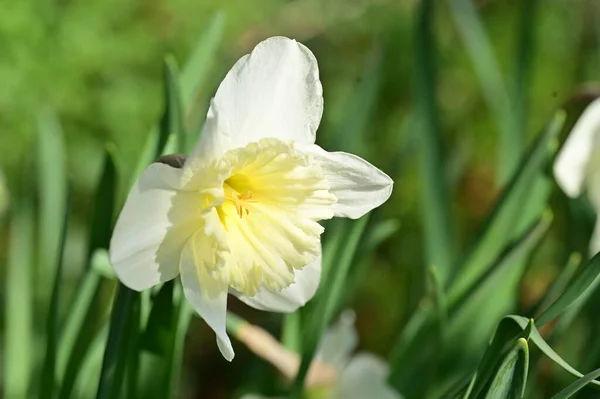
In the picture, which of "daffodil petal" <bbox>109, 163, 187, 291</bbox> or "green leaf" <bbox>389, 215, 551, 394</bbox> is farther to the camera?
"green leaf" <bbox>389, 215, 551, 394</bbox>

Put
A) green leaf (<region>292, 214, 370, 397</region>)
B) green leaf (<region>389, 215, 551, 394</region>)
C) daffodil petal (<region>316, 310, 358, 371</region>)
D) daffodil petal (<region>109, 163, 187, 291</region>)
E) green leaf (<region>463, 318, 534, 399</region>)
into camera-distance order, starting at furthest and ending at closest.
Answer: daffodil petal (<region>316, 310, 358, 371</region>) < green leaf (<region>389, 215, 551, 394</region>) < green leaf (<region>292, 214, 370, 397</region>) < green leaf (<region>463, 318, 534, 399</region>) < daffodil petal (<region>109, 163, 187, 291</region>)

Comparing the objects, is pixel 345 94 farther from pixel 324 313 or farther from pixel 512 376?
pixel 512 376

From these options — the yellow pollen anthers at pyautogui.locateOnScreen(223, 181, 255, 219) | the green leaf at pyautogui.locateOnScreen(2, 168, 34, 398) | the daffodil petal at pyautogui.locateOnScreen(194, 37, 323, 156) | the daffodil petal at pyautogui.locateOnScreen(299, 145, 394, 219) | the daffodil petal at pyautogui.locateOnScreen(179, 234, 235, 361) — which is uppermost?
the daffodil petal at pyautogui.locateOnScreen(194, 37, 323, 156)

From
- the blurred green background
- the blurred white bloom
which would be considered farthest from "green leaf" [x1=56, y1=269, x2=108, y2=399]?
the blurred green background

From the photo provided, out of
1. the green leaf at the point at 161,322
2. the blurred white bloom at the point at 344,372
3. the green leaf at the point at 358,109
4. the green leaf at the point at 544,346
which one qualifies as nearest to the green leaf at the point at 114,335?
the green leaf at the point at 161,322

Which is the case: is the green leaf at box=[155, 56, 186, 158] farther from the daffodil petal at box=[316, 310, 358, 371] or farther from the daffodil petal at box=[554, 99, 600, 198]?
the daffodil petal at box=[554, 99, 600, 198]

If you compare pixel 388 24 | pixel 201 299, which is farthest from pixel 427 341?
pixel 388 24

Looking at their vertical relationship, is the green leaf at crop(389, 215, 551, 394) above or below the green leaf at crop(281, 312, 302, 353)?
above

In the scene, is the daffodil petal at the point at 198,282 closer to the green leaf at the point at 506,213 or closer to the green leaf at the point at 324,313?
the green leaf at the point at 324,313

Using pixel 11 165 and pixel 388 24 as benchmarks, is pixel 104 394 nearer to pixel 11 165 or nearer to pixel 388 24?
pixel 11 165
